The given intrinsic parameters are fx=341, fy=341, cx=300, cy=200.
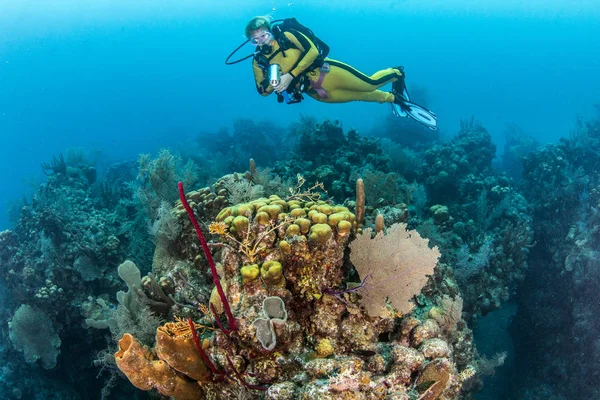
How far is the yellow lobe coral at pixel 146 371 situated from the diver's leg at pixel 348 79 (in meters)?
6.31

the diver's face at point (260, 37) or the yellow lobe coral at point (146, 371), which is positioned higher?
the diver's face at point (260, 37)

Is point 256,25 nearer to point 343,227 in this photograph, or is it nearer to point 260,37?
point 260,37

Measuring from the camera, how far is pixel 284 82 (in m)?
6.61

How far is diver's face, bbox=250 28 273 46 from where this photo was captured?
6.14 m

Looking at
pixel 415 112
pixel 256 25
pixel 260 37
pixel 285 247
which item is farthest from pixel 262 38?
pixel 285 247

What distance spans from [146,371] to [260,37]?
18.4 ft

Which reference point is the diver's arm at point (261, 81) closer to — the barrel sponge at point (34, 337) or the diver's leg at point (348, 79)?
the diver's leg at point (348, 79)

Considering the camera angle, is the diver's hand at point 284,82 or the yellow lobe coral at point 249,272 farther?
the diver's hand at point 284,82

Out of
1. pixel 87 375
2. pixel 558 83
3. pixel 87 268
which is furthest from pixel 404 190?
pixel 558 83

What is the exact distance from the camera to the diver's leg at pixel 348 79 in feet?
24.5

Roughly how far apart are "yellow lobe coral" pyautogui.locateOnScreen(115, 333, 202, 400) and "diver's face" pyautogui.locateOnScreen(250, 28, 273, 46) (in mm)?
5383

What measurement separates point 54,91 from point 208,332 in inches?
3651

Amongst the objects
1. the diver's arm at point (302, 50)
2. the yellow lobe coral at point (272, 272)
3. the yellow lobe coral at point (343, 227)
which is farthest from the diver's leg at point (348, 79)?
the yellow lobe coral at point (272, 272)

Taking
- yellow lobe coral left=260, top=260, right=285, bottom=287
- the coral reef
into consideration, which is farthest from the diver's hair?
yellow lobe coral left=260, top=260, right=285, bottom=287
